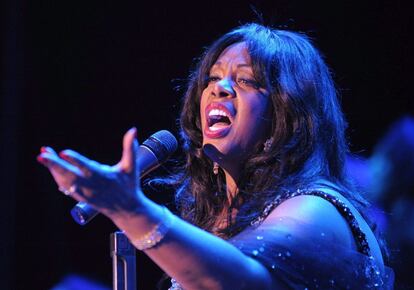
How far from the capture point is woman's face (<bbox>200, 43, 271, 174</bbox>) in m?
1.61

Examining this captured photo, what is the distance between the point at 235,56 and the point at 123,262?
0.65 m

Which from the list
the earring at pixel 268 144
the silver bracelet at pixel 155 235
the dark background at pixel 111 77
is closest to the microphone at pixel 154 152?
the earring at pixel 268 144

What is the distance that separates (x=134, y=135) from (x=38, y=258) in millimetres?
1811

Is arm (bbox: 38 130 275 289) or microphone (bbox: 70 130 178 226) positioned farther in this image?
microphone (bbox: 70 130 178 226)

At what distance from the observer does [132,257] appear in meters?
1.38

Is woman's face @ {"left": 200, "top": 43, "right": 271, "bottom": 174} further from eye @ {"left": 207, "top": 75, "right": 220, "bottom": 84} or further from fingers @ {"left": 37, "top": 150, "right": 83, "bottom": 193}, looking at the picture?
fingers @ {"left": 37, "top": 150, "right": 83, "bottom": 193}

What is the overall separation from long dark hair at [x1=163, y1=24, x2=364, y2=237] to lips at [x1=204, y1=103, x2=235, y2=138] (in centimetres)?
10

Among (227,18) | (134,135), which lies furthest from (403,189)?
(134,135)

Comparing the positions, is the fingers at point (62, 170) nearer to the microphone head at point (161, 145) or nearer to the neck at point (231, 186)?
the microphone head at point (161, 145)

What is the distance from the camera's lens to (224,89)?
5.36ft

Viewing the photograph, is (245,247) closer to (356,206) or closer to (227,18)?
(356,206)

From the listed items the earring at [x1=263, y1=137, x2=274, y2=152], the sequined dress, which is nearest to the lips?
the earring at [x1=263, y1=137, x2=274, y2=152]

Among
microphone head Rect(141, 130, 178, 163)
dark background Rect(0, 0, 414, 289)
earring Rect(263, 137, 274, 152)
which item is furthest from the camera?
dark background Rect(0, 0, 414, 289)

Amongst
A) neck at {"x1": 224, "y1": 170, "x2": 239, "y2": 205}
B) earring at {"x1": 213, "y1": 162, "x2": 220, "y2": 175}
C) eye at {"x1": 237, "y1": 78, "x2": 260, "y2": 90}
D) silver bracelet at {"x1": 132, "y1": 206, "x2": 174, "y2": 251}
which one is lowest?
neck at {"x1": 224, "y1": 170, "x2": 239, "y2": 205}
